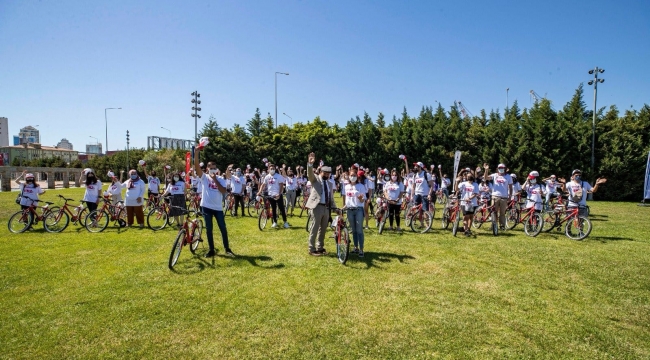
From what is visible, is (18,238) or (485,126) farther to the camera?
(485,126)

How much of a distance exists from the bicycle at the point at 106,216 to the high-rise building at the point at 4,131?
443 ft

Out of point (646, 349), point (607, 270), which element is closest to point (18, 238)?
point (646, 349)

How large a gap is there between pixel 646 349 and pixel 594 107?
27.7 metres

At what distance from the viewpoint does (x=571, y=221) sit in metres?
10.2

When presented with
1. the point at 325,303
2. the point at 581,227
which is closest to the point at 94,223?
the point at 325,303

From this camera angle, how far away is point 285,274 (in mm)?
6594

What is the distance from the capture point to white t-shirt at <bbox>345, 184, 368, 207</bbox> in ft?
25.8

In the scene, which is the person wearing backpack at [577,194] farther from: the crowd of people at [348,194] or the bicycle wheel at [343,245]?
the bicycle wheel at [343,245]

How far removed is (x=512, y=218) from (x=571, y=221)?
1.74 metres

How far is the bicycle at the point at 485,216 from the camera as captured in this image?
10586 millimetres

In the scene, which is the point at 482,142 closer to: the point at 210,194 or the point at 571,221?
the point at 571,221

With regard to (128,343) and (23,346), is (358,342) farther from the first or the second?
(23,346)

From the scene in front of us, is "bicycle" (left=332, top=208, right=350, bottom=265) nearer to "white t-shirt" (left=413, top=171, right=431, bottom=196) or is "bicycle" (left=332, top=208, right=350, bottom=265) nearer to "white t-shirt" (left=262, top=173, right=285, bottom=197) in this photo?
"white t-shirt" (left=413, top=171, right=431, bottom=196)

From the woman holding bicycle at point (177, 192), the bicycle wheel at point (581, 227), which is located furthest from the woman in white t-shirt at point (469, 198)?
A: the woman holding bicycle at point (177, 192)
